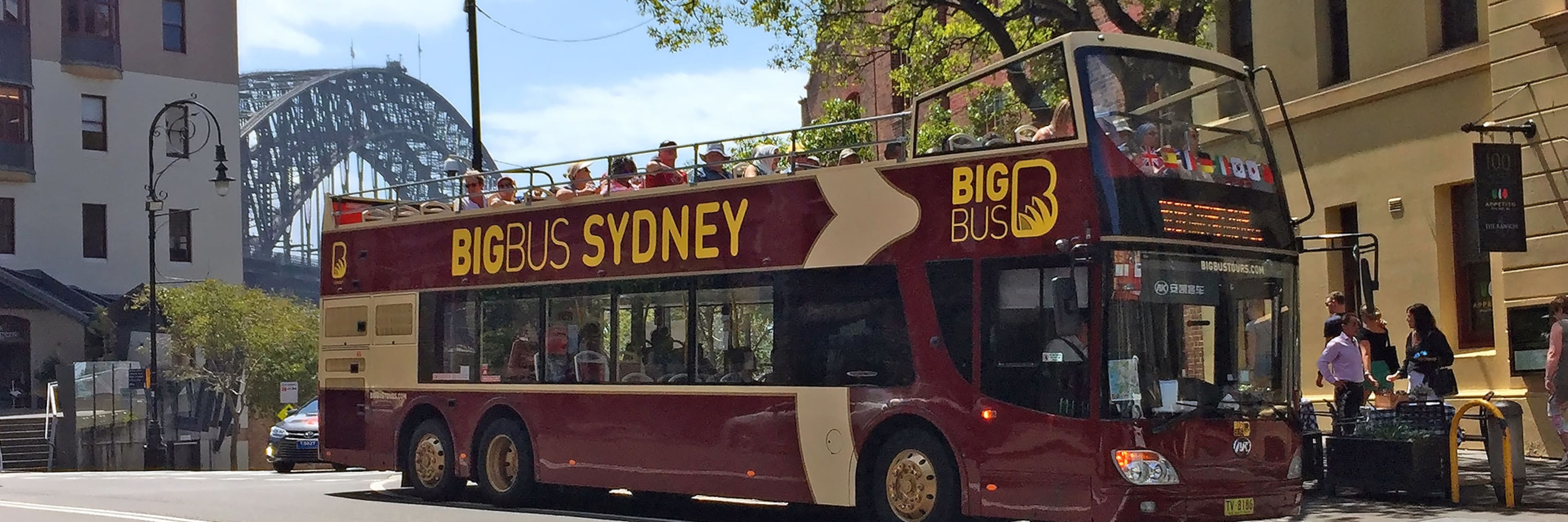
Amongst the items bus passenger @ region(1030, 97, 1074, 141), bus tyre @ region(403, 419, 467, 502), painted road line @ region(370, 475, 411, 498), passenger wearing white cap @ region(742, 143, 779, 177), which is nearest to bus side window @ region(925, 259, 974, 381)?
bus passenger @ region(1030, 97, 1074, 141)

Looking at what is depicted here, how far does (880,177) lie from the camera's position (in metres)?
12.6

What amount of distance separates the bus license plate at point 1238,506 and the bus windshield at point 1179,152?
1.75 meters

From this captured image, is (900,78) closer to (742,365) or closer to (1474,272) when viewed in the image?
(1474,272)

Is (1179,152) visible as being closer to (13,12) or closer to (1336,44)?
(1336,44)

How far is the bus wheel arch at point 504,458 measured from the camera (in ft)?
51.3

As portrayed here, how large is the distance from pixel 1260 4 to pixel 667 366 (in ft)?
40.9

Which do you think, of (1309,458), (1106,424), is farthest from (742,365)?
(1309,458)

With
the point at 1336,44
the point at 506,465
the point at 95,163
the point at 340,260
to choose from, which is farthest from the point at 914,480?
the point at 95,163

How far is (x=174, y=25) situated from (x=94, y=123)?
498cm

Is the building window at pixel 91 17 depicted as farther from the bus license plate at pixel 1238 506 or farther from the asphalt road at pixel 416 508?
the bus license plate at pixel 1238 506

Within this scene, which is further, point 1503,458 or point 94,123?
point 94,123

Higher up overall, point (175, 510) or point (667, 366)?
point (667, 366)

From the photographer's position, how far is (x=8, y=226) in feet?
170

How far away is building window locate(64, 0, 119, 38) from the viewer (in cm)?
5369
